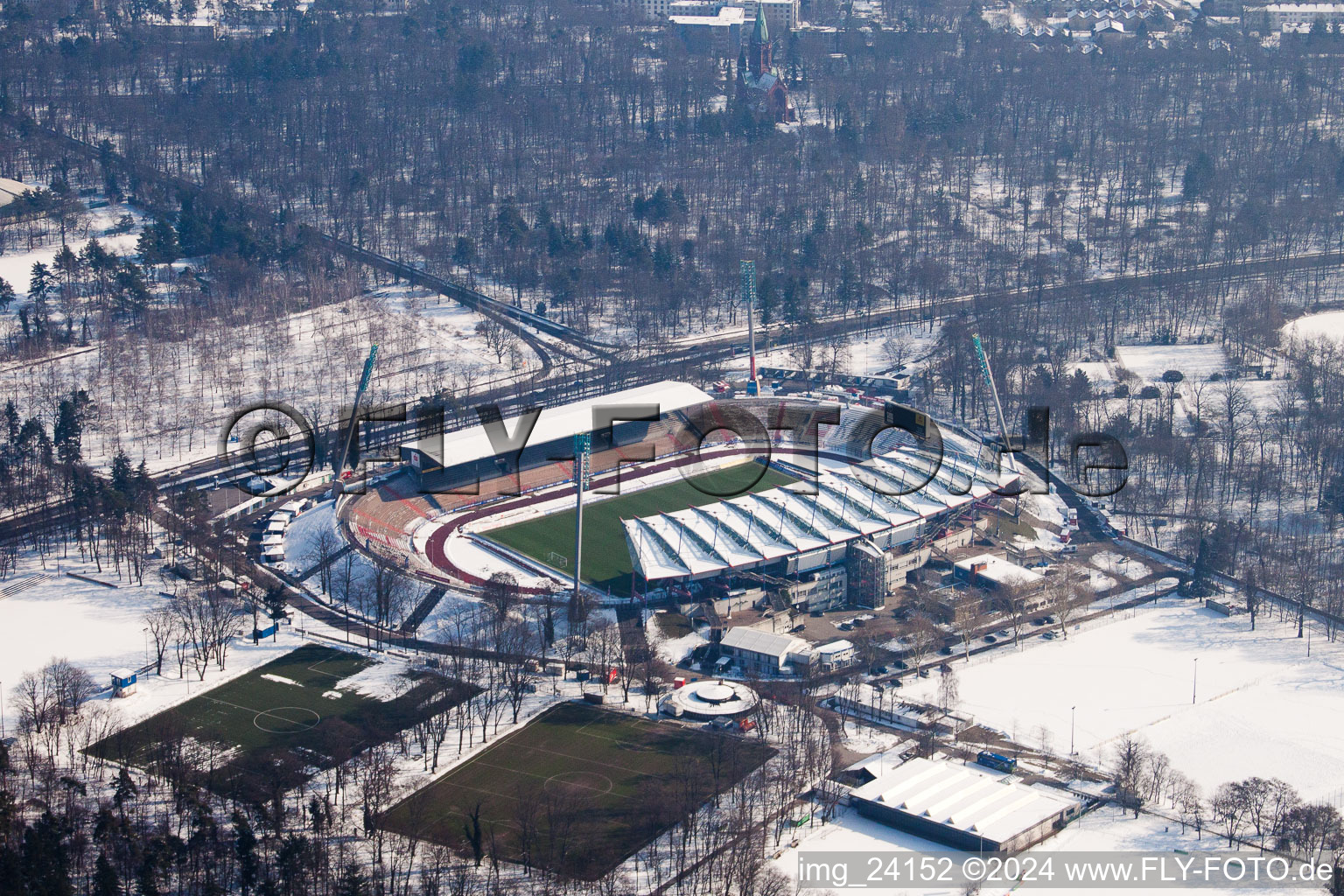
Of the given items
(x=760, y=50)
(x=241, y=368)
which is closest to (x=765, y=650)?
(x=241, y=368)

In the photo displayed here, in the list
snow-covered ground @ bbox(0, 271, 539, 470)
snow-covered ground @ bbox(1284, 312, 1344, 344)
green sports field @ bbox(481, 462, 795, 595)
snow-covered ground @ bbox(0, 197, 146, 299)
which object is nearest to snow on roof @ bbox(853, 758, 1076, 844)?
green sports field @ bbox(481, 462, 795, 595)

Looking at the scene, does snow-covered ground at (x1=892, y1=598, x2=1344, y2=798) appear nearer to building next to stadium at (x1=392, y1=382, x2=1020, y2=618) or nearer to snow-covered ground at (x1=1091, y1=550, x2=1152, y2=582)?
snow-covered ground at (x1=1091, y1=550, x2=1152, y2=582)

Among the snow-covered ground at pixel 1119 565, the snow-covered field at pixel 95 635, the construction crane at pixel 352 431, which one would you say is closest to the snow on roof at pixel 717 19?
the construction crane at pixel 352 431

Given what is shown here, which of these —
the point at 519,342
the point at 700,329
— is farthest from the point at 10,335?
the point at 700,329

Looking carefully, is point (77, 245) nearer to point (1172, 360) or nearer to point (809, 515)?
point (809, 515)

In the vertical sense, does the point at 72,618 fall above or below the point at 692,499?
below

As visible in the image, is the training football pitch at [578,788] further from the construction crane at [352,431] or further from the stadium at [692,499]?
the construction crane at [352,431]
